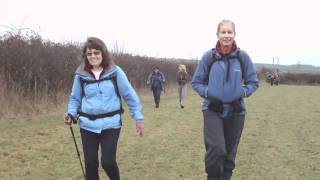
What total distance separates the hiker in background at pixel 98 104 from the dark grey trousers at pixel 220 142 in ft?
3.35

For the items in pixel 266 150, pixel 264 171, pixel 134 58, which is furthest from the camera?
pixel 134 58

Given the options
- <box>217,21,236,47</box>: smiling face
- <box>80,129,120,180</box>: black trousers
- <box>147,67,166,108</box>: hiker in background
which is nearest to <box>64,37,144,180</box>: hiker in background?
<box>80,129,120,180</box>: black trousers

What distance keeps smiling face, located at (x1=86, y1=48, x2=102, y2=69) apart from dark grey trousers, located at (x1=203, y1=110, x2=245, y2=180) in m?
1.37

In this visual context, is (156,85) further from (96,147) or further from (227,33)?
(96,147)

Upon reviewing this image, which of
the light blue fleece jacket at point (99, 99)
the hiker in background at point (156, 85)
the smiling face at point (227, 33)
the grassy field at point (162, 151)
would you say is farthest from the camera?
the hiker in background at point (156, 85)

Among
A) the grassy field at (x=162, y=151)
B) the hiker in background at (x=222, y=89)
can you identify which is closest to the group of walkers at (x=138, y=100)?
the hiker in background at (x=222, y=89)

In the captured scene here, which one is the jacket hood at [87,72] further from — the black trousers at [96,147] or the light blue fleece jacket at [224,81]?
the light blue fleece jacket at [224,81]

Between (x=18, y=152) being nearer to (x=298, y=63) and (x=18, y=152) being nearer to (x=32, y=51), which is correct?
(x=32, y=51)

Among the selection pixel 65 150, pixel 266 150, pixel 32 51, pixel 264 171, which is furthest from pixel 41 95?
pixel 264 171

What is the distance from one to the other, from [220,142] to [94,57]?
1687 mm

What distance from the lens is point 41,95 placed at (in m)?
19.7

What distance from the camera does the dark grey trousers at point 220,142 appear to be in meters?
6.11

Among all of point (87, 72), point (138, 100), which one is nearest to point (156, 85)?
point (138, 100)

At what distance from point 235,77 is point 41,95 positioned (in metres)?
14.6
